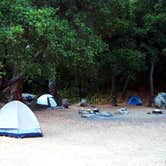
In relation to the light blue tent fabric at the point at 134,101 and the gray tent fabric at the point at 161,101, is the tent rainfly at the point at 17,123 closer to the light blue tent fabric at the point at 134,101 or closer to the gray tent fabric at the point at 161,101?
the gray tent fabric at the point at 161,101

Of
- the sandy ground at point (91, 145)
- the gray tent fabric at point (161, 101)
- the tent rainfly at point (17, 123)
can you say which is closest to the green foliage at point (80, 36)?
the tent rainfly at point (17, 123)

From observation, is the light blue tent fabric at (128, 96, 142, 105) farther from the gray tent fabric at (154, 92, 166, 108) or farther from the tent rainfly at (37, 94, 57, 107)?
the tent rainfly at (37, 94, 57, 107)

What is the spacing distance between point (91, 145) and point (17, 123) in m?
2.17

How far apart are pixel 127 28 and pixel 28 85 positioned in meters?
10.5

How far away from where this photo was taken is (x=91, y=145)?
1067 centimetres

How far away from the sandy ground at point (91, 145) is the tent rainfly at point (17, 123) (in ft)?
0.92

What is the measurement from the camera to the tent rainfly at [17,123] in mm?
11742

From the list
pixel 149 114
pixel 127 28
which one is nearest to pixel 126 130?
pixel 149 114

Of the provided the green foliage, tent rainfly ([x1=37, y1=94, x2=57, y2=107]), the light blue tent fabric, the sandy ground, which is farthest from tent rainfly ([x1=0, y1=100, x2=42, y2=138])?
the light blue tent fabric

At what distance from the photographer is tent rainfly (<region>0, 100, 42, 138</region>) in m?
11.7

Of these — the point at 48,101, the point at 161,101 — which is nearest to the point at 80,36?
the point at 48,101

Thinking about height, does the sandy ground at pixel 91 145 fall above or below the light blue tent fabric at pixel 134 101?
below

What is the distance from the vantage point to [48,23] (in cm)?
1281

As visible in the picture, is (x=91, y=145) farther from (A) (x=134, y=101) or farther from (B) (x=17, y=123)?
(A) (x=134, y=101)
